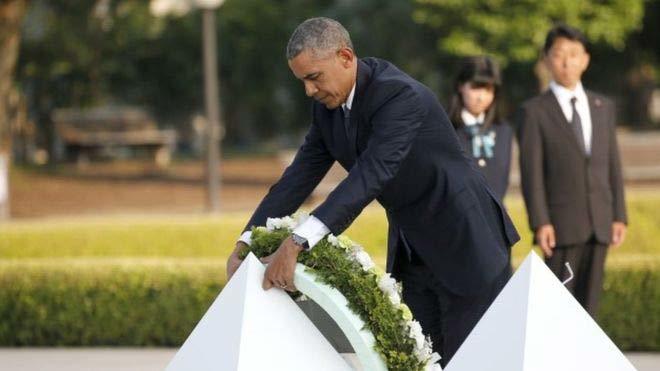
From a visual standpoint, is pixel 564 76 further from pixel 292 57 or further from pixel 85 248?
pixel 85 248

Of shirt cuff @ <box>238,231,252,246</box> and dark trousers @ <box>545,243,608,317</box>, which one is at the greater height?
shirt cuff @ <box>238,231,252,246</box>

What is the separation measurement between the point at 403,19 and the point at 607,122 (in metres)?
30.0

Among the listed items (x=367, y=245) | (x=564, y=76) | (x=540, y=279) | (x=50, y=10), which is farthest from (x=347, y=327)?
(x=50, y=10)

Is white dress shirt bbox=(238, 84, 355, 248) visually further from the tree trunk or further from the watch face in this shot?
the tree trunk

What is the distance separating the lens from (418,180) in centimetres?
456

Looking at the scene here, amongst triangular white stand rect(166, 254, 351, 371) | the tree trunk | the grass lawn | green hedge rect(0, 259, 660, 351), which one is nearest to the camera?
triangular white stand rect(166, 254, 351, 371)

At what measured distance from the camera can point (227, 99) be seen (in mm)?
49719

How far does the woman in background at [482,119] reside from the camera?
279 inches

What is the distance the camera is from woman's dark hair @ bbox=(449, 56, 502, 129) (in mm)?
7066

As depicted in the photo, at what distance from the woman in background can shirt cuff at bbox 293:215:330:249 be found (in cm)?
300

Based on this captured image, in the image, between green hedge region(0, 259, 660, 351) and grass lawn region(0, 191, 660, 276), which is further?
grass lawn region(0, 191, 660, 276)

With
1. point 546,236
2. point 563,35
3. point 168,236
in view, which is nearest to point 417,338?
point 546,236

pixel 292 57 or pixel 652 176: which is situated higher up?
pixel 292 57

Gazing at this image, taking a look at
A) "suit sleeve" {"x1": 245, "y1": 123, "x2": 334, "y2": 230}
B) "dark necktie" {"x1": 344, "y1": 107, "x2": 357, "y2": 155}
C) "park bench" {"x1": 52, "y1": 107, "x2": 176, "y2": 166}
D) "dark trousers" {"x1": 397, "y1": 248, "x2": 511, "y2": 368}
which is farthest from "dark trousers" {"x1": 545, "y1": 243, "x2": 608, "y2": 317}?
"park bench" {"x1": 52, "y1": 107, "x2": 176, "y2": 166}
